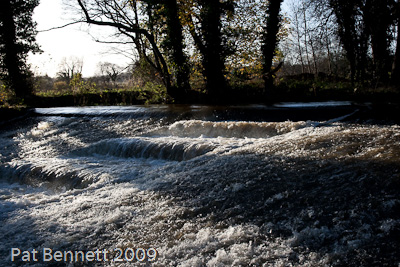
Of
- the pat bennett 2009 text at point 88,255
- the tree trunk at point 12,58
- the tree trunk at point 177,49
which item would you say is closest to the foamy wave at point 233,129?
the pat bennett 2009 text at point 88,255

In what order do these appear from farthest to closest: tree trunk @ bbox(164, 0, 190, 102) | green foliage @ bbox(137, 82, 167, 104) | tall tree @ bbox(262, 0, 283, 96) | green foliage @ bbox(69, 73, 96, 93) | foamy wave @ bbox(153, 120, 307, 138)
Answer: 1. green foliage @ bbox(69, 73, 96, 93)
2. green foliage @ bbox(137, 82, 167, 104)
3. tree trunk @ bbox(164, 0, 190, 102)
4. tall tree @ bbox(262, 0, 283, 96)
5. foamy wave @ bbox(153, 120, 307, 138)

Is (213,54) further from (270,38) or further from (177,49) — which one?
(270,38)

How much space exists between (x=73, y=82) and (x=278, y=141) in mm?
15343

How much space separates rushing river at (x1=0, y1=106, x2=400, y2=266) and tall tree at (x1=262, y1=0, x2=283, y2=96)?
718 centimetres

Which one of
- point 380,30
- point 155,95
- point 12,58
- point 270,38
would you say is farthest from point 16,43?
point 380,30

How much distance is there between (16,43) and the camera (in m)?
18.0

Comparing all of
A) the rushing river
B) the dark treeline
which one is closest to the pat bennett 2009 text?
the rushing river

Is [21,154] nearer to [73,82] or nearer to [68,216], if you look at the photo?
[68,216]

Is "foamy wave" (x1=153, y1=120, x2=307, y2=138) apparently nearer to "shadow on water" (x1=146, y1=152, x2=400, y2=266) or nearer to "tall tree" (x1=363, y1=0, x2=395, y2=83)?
"shadow on water" (x1=146, y1=152, x2=400, y2=266)

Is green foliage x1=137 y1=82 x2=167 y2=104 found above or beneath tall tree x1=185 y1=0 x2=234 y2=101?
beneath

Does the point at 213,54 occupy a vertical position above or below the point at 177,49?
below

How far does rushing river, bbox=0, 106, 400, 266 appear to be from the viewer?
7.18 feet

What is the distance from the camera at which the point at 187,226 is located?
262 centimetres

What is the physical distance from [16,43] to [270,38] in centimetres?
1462
